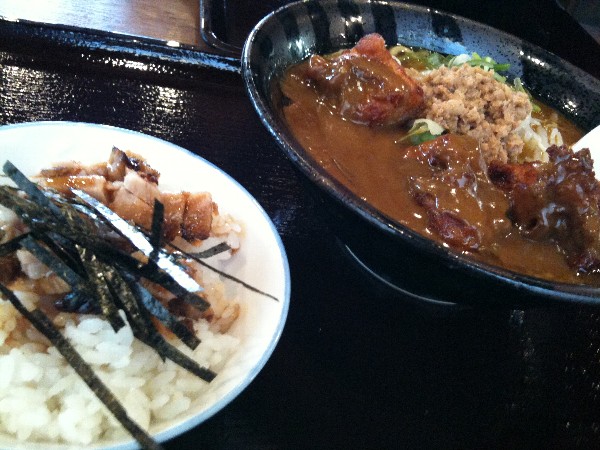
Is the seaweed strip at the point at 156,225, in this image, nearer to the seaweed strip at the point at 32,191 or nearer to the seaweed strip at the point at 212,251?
the seaweed strip at the point at 212,251

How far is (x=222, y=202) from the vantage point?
61.9 inches

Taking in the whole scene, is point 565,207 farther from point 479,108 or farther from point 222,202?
point 222,202

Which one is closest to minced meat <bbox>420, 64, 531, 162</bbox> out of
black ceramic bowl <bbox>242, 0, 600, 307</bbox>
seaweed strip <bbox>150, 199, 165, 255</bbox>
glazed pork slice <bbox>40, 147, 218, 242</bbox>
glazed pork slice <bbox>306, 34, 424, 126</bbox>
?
glazed pork slice <bbox>306, 34, 424, 126</bbox>

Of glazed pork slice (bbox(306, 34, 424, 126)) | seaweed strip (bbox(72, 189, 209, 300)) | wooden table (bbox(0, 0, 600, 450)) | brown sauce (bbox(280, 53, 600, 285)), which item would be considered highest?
glazed pork slice (bbox(306, 34, 424, 126))

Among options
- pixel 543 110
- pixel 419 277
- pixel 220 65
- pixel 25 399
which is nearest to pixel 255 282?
pixel 419 277

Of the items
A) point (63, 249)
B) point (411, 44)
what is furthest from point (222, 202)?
point (411, 44)

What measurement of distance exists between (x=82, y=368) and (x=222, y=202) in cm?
66

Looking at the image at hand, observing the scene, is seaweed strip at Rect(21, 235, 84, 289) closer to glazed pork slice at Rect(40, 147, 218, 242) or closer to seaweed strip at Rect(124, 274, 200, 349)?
seaweed strip at Rect(124, 274, 200, 349)

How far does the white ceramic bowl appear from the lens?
3.89 feet

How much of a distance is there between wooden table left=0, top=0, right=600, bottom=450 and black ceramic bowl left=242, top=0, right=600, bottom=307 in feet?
0.52

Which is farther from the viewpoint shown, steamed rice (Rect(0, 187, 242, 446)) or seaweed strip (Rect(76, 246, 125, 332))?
seaweed strip (Rect(76, 246, 125, 332))

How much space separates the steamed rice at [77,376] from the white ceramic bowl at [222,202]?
57 millimetres

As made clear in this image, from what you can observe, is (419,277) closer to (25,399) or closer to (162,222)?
(162,222)

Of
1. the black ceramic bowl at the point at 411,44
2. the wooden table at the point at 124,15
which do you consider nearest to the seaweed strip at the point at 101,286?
the black ceramic bowl at the point at 411,44
